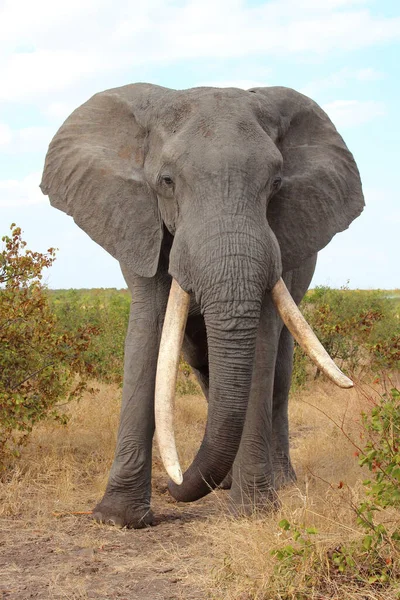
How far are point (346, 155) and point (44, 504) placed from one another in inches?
137

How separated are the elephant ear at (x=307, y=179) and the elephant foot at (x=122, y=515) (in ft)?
6.50

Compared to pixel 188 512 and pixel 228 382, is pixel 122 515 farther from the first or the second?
pixel 228 382

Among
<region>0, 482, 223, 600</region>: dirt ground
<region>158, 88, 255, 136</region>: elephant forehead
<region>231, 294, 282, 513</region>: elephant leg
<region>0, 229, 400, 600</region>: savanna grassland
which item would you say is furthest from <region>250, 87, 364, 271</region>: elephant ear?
<region>0, 482, 223, 600</region>: dirt ground

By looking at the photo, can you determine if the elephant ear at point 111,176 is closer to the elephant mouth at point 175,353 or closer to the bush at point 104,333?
the elephant mouth at point 175,353

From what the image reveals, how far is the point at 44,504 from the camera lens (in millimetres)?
6484

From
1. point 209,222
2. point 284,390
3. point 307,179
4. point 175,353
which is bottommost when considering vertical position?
point 284,390

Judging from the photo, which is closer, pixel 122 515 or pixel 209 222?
pixel 209 222

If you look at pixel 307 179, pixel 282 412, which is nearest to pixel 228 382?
pixel 307 179

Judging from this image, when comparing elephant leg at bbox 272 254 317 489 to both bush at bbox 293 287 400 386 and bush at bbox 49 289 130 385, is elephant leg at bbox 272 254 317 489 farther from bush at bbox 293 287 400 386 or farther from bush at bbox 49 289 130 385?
bush at bbox 293 287 400 386

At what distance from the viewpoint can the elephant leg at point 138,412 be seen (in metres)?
5.88

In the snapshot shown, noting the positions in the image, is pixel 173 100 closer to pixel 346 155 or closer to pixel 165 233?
→ pixel 165 233

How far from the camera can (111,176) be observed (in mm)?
5902

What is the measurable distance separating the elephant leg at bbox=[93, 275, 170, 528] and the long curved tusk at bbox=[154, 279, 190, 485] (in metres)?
0.57

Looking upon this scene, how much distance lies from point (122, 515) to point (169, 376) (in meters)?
1.33
